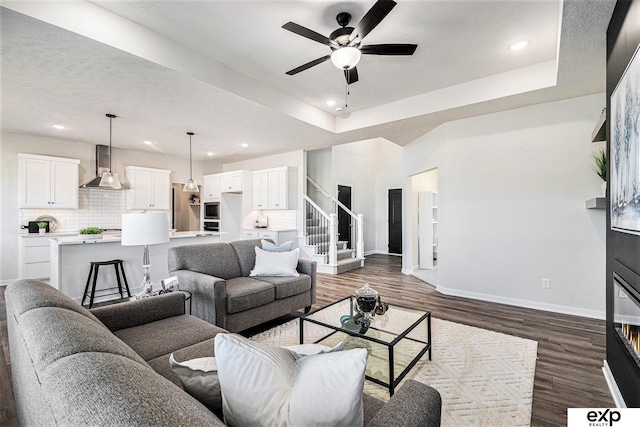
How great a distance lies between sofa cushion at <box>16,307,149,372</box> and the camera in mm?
797

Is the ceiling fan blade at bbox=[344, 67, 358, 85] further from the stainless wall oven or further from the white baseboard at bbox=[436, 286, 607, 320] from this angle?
the stainless wall oven

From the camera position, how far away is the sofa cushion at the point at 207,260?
3.21 metres

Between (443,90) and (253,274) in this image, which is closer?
(253,274)

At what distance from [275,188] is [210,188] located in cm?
224

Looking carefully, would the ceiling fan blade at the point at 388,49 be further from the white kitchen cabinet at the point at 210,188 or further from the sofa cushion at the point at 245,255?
the white kitchen cabinet at the point at 210,188

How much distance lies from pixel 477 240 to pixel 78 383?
474 cm

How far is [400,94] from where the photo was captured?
14.1 ft

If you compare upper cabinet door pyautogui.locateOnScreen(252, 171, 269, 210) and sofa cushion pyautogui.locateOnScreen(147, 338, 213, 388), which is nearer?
sofa cushion pyautogui.locateOnScreen(147, 338, 213, 388)

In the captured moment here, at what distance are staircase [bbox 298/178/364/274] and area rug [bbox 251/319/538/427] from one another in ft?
9.93

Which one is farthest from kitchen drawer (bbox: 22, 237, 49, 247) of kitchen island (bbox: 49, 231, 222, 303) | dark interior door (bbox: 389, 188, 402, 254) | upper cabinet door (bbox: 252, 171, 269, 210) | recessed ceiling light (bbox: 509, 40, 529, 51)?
dark interior door (bbox: 389, 188, 402, 254)

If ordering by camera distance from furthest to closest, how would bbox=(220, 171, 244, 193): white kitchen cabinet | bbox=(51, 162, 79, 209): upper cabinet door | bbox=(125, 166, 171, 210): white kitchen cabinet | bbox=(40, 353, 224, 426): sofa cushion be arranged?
bbox=(220, 171, 244, 193): white kitchen cabinet, bbox=(125, 166, 171, 210): white kitchen cabinet, bbox=(51, 162, 79, 209): upper cabinet door, bbox=(40, 353, 224, 426): sofa cushion

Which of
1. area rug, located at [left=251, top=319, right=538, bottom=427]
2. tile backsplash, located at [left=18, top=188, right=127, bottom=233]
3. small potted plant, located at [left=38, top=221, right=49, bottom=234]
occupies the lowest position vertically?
area rug, located at [left=251, top=319, right=538, bottom=427]

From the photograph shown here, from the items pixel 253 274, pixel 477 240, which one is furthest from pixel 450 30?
pixel 253 274

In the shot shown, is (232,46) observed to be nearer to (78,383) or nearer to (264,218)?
(78,383)
